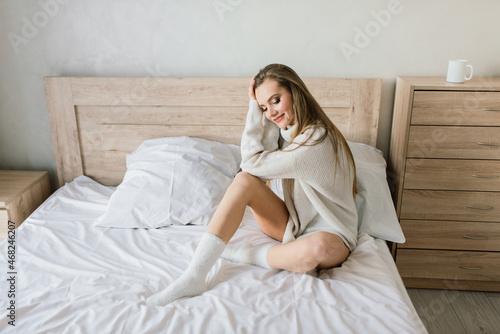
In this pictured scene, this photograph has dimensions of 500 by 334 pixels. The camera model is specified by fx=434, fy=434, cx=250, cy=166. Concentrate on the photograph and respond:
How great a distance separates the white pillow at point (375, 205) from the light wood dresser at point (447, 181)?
7.1 inches

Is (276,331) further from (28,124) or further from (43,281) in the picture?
(28,124)

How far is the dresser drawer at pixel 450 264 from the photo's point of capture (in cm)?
205

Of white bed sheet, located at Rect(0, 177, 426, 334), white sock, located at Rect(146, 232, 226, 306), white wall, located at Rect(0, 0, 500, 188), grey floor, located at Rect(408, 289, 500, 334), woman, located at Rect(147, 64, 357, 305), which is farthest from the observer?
white wall, located at Rect(0, 0, 500, 188)

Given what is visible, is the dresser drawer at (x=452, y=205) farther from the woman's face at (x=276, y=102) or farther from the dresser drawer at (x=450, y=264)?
the woman's face at (x=276, y=102)

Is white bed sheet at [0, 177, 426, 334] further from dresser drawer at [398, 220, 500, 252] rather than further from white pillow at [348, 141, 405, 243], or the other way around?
dresser drawer at [398, 220, 500, 252]

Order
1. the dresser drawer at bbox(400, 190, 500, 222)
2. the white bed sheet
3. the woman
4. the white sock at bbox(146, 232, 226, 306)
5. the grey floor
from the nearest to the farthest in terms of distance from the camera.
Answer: the white bed sheet
the white sock at bbox(146, 232, 226, 306)
the woman
the grey floor
the dresser drawer at bbox(400, 190, 500, 222)

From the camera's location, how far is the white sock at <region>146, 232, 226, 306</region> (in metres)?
1.32

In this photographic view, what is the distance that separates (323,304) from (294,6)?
56.5 inches

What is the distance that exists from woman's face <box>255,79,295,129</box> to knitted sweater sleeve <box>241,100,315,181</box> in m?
0.08

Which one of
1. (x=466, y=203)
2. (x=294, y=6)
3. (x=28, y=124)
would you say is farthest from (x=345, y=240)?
(x=28, y=124)

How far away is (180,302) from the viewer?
1312 mm

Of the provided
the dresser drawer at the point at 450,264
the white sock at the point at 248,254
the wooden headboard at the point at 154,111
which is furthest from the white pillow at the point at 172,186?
the dresser drawer at the point at 450,264

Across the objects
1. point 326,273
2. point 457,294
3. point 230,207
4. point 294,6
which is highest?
point 294,6

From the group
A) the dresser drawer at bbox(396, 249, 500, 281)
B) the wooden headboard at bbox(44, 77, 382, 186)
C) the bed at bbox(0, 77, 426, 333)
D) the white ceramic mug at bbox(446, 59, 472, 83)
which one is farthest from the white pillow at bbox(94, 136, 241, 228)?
the white ceramic mug at bbox(446, 59, 472, 83)
